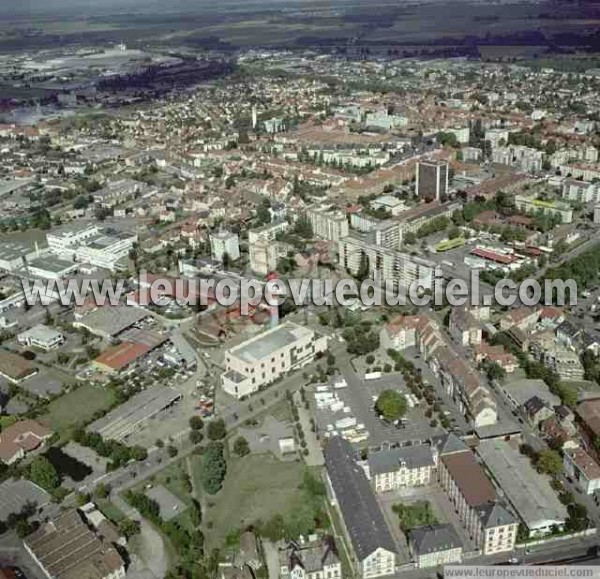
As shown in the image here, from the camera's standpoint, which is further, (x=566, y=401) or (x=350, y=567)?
(x=566, y=401)

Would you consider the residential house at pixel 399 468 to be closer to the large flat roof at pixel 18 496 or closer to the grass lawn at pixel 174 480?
the grass lawn at pixel 174 480

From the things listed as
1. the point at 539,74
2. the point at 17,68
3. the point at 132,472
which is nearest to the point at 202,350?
the point at 132,472

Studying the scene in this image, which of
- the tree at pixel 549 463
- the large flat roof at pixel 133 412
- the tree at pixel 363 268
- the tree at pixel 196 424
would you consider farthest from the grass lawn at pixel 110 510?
the tree at pixel 363 268

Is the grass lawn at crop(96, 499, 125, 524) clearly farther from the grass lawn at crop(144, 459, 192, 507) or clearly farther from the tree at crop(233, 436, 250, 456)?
the tree at crop(233, 436, 250, 456)

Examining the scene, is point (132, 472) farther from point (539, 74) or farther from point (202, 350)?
point (539, 74)

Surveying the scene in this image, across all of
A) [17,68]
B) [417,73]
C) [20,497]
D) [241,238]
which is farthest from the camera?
[17,68]

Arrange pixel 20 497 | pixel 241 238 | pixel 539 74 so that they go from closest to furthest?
1. pixel 20 497
2. pixel 241 238
3. pixel 539 74

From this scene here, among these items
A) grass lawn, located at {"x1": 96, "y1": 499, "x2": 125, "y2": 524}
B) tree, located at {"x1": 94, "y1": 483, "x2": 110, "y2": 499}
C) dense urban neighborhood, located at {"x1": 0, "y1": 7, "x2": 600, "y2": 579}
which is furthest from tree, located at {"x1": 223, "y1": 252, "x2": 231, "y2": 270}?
grass lawn, located at {"x1": 96, "y1": 499, "x2": 125, "y2": 524}
